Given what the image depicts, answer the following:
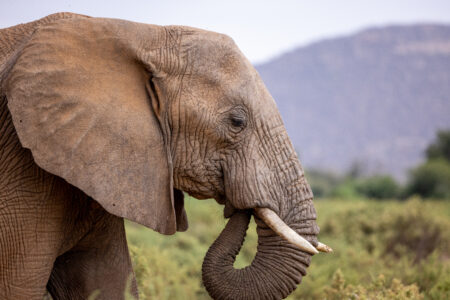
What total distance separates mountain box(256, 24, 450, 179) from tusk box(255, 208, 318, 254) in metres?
133

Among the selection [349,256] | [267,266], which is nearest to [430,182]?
[349,256]

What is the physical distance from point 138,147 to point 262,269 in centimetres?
83

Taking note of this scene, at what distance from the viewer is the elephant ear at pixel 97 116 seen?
111 inches

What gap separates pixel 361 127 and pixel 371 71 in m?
28.2

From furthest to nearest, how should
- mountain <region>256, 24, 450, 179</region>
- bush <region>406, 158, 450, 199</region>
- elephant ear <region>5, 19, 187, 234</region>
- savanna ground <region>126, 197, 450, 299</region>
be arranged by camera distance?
mountain <region>256, 24, 450, 179</region> < bush <region>406, 158, 450, 199</region> < savanna ground <region>126, 197, 450, 299</region> < elephant ear <region>5, 19, 187, 234</region>

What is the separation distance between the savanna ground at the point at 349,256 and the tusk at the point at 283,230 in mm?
512

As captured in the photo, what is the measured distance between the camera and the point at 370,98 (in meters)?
180

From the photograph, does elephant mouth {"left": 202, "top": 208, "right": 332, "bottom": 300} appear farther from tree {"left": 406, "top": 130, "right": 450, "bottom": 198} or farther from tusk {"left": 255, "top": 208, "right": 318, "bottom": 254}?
tree {"left": 406, "top": 130, "right": 450, "bottom": 198}

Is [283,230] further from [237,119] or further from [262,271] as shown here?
[237,119]

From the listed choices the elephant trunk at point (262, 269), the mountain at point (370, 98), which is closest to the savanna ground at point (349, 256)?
the elephant trunk at point (262, 269)

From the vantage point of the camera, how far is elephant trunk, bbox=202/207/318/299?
3094 millimetres

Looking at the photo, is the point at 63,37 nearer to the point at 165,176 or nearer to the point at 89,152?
the point at 89,152

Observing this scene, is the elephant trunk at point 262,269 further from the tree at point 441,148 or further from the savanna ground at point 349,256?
the tree at point 441,148

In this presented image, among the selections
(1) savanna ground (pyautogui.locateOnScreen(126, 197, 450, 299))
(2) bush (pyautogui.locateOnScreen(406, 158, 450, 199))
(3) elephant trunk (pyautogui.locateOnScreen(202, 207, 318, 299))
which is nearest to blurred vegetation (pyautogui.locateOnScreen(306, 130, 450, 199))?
(2) bush (pyautogui.locateOnScreen(406, 158, 450, 199))
